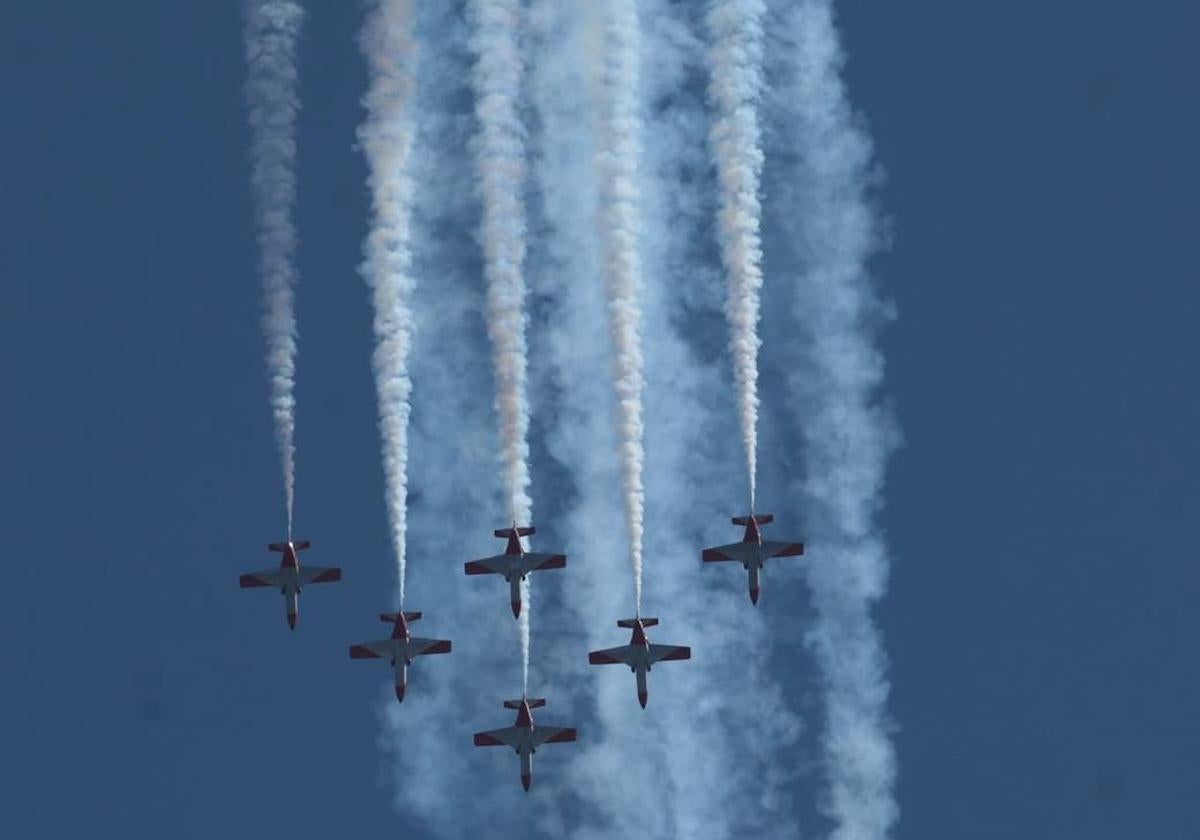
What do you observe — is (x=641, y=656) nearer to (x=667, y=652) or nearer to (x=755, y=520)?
(x=667, y=652)

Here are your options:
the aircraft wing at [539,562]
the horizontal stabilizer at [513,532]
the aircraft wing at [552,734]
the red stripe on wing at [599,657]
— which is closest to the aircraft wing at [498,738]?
the aircraft wing at [552,734]

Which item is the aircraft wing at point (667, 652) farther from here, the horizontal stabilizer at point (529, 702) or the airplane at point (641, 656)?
the horizontal stabilizer at point (529, 702)

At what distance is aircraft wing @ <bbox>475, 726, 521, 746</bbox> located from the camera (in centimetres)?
8869

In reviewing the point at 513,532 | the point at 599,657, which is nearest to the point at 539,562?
the point at 513,532

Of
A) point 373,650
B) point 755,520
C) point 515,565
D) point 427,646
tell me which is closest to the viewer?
point 755,520

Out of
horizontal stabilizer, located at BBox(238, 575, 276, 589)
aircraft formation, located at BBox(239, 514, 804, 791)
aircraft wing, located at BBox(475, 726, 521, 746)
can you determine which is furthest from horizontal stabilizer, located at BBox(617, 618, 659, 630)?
horizontal stabilizer, located at BBox(238, 575, 276, 589)

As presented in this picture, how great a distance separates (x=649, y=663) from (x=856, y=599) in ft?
15.2

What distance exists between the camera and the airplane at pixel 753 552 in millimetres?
88000

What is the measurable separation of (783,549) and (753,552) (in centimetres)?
65

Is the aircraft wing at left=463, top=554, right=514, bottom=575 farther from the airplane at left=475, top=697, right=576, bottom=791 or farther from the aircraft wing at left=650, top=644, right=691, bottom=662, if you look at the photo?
the aircraft wing at left=650, top=644, right=691, bottom=662

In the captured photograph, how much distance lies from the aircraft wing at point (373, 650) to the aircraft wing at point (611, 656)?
14.7 feet

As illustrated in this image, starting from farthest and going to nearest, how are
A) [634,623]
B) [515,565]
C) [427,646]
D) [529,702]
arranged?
[427,646] < [515,565] < [529,702] < [634,623]

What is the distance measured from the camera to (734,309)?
82.6 m

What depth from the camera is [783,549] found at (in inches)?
3467
